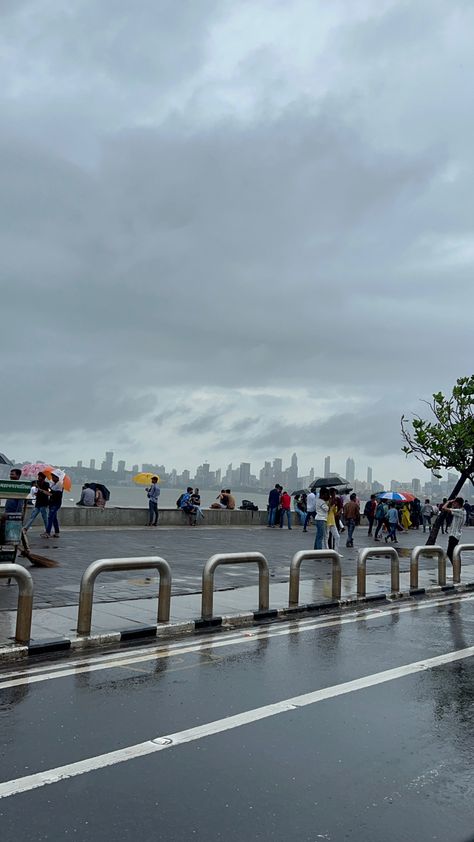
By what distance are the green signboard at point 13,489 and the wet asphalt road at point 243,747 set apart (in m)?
5.00

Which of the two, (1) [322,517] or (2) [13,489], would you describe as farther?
(1) [322,517]

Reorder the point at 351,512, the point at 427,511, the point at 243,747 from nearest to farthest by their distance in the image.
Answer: the point at 243,747 → the point at 351,512 → the point at 427,511

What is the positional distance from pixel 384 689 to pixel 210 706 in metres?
1.72

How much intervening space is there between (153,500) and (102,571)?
16.2m

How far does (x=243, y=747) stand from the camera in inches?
193

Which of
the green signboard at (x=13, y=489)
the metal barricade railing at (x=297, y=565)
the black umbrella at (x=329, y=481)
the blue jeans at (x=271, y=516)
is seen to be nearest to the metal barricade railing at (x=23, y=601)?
the metal barricade railing at (x=297, y=565)

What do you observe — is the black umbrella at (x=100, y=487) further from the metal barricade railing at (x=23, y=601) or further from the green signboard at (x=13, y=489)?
the metal barricade railing at (x=23, y=601)

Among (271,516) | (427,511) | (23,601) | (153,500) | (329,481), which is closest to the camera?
(23,601)

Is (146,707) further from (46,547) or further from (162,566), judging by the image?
(46,547)

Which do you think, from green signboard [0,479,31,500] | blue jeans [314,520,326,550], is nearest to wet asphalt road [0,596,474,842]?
green signboard [0,479,31,500]

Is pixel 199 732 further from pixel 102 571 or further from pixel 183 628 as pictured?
pixel 183 628

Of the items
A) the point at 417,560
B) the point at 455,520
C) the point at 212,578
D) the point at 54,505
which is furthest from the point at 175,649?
the point at 54,505

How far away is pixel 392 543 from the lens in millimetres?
25391

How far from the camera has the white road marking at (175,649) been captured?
Result: 21.7 ft
